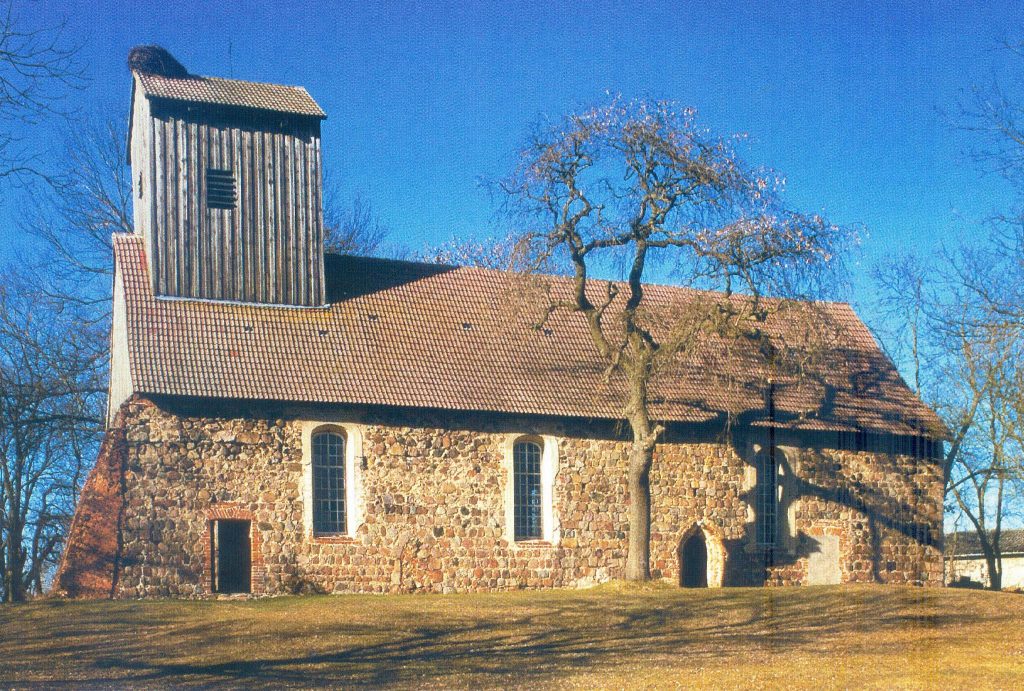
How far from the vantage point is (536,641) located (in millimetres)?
17250

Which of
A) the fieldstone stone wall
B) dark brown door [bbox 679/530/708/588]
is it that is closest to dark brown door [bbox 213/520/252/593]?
the fieldstone stone wall

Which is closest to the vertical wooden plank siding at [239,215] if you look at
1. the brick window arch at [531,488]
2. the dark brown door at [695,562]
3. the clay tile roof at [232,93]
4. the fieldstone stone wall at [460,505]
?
the clay tile roof at [232,93]

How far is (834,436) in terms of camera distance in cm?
2755

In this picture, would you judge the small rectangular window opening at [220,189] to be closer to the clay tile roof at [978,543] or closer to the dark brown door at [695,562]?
the dark brown door at [695,562]

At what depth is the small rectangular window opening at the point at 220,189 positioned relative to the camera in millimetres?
26547

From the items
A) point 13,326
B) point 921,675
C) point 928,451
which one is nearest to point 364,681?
point 921,675

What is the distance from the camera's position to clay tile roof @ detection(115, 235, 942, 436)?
931 inches

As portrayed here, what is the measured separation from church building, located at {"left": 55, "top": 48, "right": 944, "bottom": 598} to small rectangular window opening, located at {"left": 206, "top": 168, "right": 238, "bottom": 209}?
0.06 meters

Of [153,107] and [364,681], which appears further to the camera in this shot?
[153,107]

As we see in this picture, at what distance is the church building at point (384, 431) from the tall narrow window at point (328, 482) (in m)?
0.04

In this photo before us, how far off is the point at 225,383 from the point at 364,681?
1004 centimetres

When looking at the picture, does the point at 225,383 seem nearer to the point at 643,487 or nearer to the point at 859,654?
the point at 643,487

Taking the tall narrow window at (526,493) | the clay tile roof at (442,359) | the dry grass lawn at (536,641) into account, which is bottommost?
the dry grass lawn at (536,641)

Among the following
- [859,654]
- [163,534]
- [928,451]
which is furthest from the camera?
[928,451]
